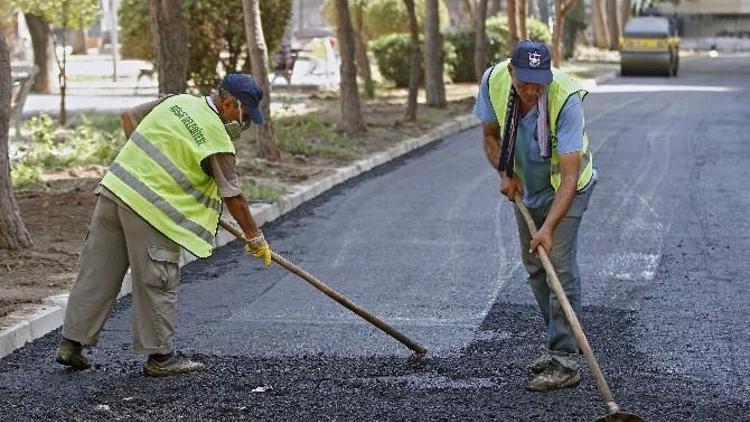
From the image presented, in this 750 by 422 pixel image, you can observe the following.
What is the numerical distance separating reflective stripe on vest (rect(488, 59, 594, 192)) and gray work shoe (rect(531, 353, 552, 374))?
80cm

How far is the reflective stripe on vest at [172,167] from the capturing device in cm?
670

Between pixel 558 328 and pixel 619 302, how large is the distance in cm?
219

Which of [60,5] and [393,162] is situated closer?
[393,162]

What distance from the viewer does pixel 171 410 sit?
6.21 m

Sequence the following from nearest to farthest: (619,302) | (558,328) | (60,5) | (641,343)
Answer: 1. (558,328)
2. (641,343)
3. (619,302)
4. (60,5)

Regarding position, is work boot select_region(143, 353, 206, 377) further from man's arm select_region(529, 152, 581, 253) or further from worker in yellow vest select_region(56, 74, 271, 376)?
man's arm select_region(529, 152, 581, 253)

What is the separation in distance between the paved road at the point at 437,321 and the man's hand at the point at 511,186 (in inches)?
33.5

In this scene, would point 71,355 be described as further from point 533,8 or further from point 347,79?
point 533,8

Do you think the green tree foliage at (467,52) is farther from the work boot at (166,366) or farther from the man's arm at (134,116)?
the work boot at (166,366)

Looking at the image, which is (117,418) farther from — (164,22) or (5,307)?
(164,22)

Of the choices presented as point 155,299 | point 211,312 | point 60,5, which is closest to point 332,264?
point 211,312

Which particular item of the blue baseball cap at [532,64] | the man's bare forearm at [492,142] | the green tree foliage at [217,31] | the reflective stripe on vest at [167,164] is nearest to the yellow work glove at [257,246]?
the reflective stripe on vest at [167,164]

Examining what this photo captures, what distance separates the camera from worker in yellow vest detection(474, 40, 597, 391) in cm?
630

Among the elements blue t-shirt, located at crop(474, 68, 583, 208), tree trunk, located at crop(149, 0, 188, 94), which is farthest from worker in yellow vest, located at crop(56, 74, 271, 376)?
tree trunk, located at crop(149, 0, 188, 94)
